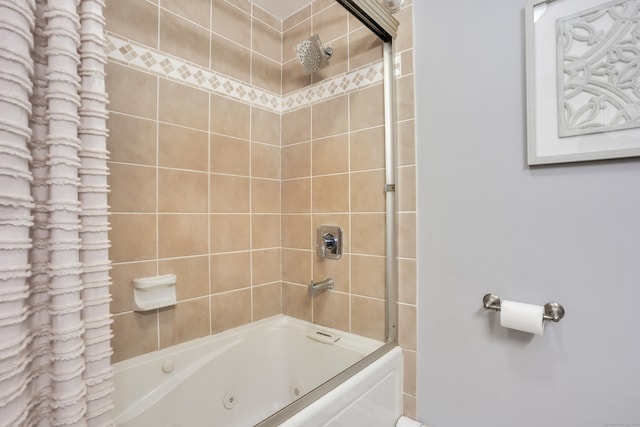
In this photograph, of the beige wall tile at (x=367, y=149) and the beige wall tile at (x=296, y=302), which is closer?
the beige wall tile at (x=367, y=149)

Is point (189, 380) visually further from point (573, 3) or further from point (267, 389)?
point (573, 3)

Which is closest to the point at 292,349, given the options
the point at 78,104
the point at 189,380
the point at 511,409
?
the point at 189,380

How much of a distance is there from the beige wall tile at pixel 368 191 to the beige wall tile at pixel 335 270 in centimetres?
25

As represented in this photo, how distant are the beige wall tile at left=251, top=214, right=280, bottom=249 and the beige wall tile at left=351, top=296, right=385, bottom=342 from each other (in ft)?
1.79

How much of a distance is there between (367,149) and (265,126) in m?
0.61

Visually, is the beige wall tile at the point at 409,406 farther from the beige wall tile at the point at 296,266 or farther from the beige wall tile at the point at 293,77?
the beige wall tile at the point at 293,77

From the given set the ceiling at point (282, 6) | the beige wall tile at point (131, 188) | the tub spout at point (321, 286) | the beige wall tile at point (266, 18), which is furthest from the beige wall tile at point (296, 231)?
the ceiling at point (282, 6)

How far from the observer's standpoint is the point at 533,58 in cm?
92

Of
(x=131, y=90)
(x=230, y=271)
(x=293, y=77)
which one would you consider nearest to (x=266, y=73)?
(x=293, y=77)

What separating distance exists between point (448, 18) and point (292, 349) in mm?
1600

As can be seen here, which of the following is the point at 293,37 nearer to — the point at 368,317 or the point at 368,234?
the point at 368,234

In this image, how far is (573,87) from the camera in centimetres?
86

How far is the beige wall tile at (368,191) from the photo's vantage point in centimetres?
129

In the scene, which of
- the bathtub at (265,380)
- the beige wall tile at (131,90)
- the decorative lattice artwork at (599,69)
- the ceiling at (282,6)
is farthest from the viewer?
the ceiling at (282,6)
